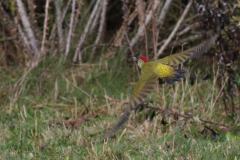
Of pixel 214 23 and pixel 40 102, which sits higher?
pixel 214 23

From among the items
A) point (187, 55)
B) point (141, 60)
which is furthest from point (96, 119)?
point (187, 55)

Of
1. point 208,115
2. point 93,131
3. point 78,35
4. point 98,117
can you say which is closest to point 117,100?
point 98,117

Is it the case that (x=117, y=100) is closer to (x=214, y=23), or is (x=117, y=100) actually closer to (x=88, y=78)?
(x=88, y=78)

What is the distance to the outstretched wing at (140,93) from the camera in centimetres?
260

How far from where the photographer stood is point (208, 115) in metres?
4.20

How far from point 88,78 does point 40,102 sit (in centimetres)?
94

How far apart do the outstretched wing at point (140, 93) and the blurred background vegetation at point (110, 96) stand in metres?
0.40

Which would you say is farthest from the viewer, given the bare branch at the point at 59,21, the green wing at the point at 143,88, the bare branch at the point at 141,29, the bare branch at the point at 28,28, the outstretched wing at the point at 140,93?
the bare branch at the point at 59,21

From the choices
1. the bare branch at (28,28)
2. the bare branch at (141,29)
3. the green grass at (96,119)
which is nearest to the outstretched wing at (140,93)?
the green grass at (96,119)

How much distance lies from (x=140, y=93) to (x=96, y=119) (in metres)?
1.63

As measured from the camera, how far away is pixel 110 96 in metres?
5.19

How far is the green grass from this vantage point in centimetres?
319

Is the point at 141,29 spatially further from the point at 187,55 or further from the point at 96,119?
the point at 187,55

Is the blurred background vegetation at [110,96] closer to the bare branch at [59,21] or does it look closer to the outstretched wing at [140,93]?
the bare branch at [59,21]
